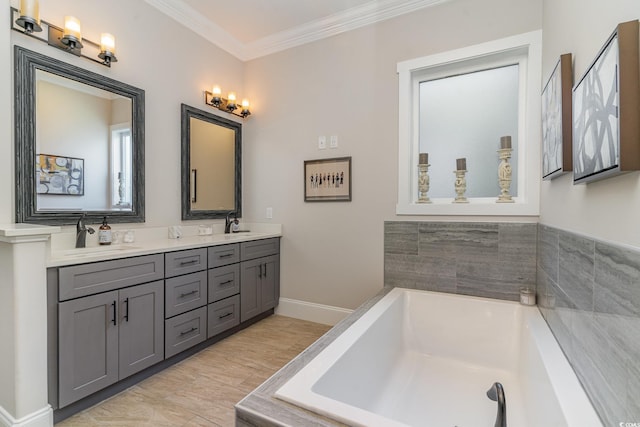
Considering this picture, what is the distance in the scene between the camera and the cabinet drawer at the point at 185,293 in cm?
202

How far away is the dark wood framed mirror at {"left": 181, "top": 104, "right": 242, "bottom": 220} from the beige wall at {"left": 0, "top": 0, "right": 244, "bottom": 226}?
0.09 metres

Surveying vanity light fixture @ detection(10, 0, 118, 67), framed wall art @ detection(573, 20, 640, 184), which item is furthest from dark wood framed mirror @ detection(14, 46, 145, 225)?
framed wall art @ detection(573, 20, 640, 184)

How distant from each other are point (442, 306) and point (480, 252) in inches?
19.4

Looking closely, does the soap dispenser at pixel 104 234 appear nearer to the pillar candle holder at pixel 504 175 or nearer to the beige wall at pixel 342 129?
the beige wall at pixel 342 129

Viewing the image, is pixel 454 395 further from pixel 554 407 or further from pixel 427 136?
pixel 427 136

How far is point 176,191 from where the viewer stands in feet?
8.70

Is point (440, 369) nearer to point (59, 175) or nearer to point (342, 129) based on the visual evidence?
point (342, 129)

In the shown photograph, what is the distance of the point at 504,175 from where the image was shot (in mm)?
2148

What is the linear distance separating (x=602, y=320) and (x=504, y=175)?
147cm

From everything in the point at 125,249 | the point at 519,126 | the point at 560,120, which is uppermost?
the point at 519,126

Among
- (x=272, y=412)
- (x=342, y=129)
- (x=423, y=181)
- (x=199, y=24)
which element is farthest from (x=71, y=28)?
(x=423, y=181)

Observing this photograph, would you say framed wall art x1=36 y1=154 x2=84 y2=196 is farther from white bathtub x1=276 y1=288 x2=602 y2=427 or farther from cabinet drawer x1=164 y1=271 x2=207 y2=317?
white bathtub x1=276 y1=288 x2=602 y2=427

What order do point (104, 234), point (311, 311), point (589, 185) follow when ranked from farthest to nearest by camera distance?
1. point (311, 311)
2. point (104, 234)
3. point (589, 185)

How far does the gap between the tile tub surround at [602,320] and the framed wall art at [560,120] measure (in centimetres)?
33
